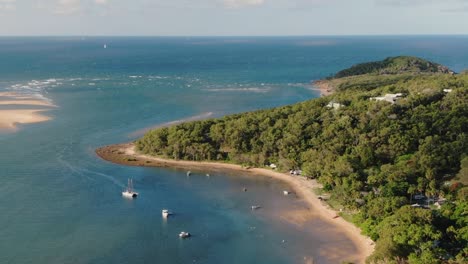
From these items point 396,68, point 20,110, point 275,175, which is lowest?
point 275,175

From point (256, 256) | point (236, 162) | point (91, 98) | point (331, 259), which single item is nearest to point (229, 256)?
point (256, 256)

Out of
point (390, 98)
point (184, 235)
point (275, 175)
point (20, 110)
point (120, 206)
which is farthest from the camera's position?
point (20, 110)

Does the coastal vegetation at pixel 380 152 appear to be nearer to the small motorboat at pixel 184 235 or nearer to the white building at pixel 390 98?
the white building at pixel 390 98

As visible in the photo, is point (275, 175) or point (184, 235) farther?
point (275, 175)

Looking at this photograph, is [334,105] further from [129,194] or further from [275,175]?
[129,194]

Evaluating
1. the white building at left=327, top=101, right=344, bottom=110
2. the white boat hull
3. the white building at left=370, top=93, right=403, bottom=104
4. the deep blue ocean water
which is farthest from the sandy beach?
the white building at left=370, top=93, right=403, bottom=104

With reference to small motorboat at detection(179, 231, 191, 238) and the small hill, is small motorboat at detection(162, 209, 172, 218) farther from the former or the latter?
the small hill

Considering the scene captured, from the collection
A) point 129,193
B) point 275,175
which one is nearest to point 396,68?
point 275,175
